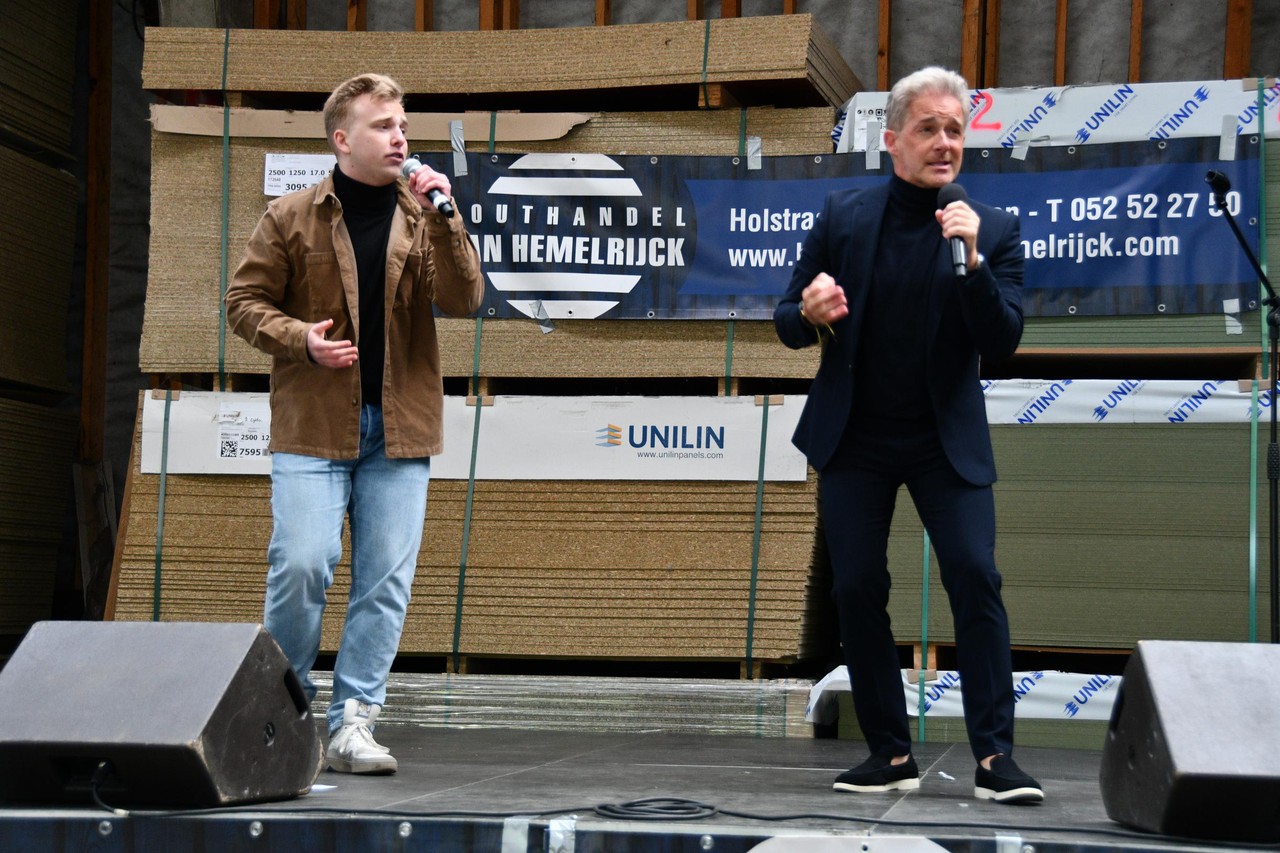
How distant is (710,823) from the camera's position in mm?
2959

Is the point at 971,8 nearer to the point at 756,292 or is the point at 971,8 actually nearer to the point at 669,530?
the point at 756,292

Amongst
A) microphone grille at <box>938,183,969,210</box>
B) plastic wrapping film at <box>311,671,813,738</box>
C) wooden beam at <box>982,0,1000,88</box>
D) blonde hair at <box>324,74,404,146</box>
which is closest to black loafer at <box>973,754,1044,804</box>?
microphone grille at <box>938,183,969,210</box>

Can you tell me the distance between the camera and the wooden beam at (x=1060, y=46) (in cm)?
771

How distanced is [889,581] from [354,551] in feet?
4.75

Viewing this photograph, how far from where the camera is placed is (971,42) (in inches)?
310

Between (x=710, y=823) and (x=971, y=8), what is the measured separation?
6011 millimetres

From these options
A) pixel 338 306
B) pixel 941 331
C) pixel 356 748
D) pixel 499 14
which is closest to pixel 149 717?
pixel 356 748

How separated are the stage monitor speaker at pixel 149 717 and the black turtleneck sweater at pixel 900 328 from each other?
1.54 metres

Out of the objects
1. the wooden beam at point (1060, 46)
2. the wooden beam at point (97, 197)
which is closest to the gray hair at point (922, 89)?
the wooden beam at point (1060, 46)

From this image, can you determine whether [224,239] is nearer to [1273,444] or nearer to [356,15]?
[356,15]

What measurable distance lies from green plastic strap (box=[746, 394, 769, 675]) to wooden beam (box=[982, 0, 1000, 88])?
9.41ft

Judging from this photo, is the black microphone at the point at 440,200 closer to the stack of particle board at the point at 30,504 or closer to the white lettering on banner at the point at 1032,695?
the white lettering on banner at the point at 1032,695

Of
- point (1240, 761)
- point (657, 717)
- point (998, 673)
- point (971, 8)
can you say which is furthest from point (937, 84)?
point (971, 8)

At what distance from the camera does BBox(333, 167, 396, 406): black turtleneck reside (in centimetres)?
401
